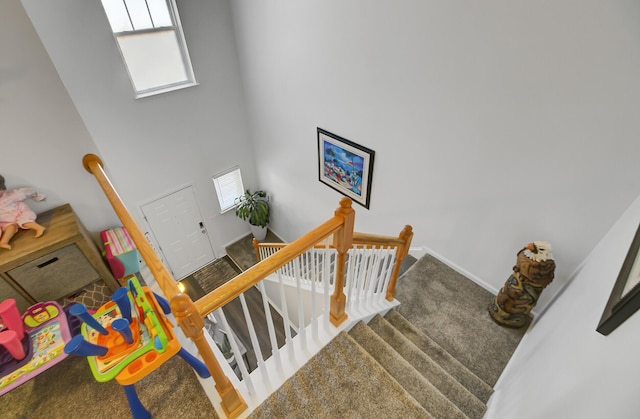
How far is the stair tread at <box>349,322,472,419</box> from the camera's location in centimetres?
195

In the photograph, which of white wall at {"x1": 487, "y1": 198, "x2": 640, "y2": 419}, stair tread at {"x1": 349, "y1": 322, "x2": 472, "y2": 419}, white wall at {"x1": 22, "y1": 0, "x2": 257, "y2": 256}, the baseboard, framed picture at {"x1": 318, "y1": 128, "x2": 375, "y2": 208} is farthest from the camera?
framed picture at {"x1": 318, "y1": 128, "x2": 375, "y2": 208}

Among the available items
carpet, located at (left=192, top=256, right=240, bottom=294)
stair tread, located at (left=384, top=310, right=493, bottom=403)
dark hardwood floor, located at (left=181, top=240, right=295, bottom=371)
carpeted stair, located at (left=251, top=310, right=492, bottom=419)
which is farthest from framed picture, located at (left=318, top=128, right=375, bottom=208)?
carpet, located at (left=192, top=256, right=240, bottom=294)

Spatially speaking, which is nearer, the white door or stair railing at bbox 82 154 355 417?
stair railing at bbox 82 154 355 417

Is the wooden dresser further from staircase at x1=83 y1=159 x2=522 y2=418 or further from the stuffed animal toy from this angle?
the stuffed animal toy

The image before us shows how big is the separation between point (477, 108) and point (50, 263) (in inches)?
144

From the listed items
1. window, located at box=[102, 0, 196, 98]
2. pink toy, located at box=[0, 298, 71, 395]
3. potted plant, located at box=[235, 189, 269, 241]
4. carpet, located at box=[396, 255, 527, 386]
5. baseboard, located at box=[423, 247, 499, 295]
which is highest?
window, located at box=[102, 0, 196, 98]

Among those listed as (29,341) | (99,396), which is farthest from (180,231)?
(99,396)

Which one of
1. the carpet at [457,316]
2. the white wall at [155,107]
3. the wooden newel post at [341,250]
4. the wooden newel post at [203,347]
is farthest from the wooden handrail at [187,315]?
the white wall at [155,107]

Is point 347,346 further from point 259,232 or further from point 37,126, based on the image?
point 259,232

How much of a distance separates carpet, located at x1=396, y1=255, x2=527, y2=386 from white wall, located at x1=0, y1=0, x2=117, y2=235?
331cm

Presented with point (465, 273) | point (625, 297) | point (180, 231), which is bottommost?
point (180, 231)

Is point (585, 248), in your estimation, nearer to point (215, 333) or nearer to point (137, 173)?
point (215, 333)

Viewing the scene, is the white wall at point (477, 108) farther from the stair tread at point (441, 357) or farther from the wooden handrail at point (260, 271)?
the wooden handrail at point (260, 271)

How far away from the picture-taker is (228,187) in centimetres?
571
